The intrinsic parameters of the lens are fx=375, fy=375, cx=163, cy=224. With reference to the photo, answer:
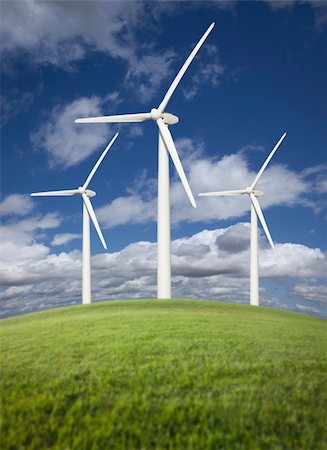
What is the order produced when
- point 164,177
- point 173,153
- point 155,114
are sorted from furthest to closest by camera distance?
1. point 155,114
2. point 164,177
3. point 173,153

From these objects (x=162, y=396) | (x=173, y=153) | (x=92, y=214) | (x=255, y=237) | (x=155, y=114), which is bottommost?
(x=162, y=396)

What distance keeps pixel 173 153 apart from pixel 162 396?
37.0 meters

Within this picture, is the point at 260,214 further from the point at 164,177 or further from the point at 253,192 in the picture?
the point at 164,177

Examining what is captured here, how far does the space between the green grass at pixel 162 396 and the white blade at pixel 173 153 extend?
76.7ft

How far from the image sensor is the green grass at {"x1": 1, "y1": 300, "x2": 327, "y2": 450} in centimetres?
841

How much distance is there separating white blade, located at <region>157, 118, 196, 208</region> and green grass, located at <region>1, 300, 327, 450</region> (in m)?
23.4

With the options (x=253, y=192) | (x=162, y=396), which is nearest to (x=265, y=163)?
(x=253, y=192)

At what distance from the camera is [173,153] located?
147 ft

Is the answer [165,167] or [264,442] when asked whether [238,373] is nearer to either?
[264,442]

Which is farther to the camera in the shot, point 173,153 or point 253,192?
point 253,192

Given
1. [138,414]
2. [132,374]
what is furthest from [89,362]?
[138,414]

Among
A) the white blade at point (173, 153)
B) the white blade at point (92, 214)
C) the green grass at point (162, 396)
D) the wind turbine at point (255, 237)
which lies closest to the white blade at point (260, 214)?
the wind turbine at point (255, 237)

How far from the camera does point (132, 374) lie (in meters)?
12.2

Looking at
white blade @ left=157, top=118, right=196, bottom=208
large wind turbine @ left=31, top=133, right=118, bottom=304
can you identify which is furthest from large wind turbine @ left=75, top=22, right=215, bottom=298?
large wind turbine @ left=31, top=133, right=118, bottom=304
